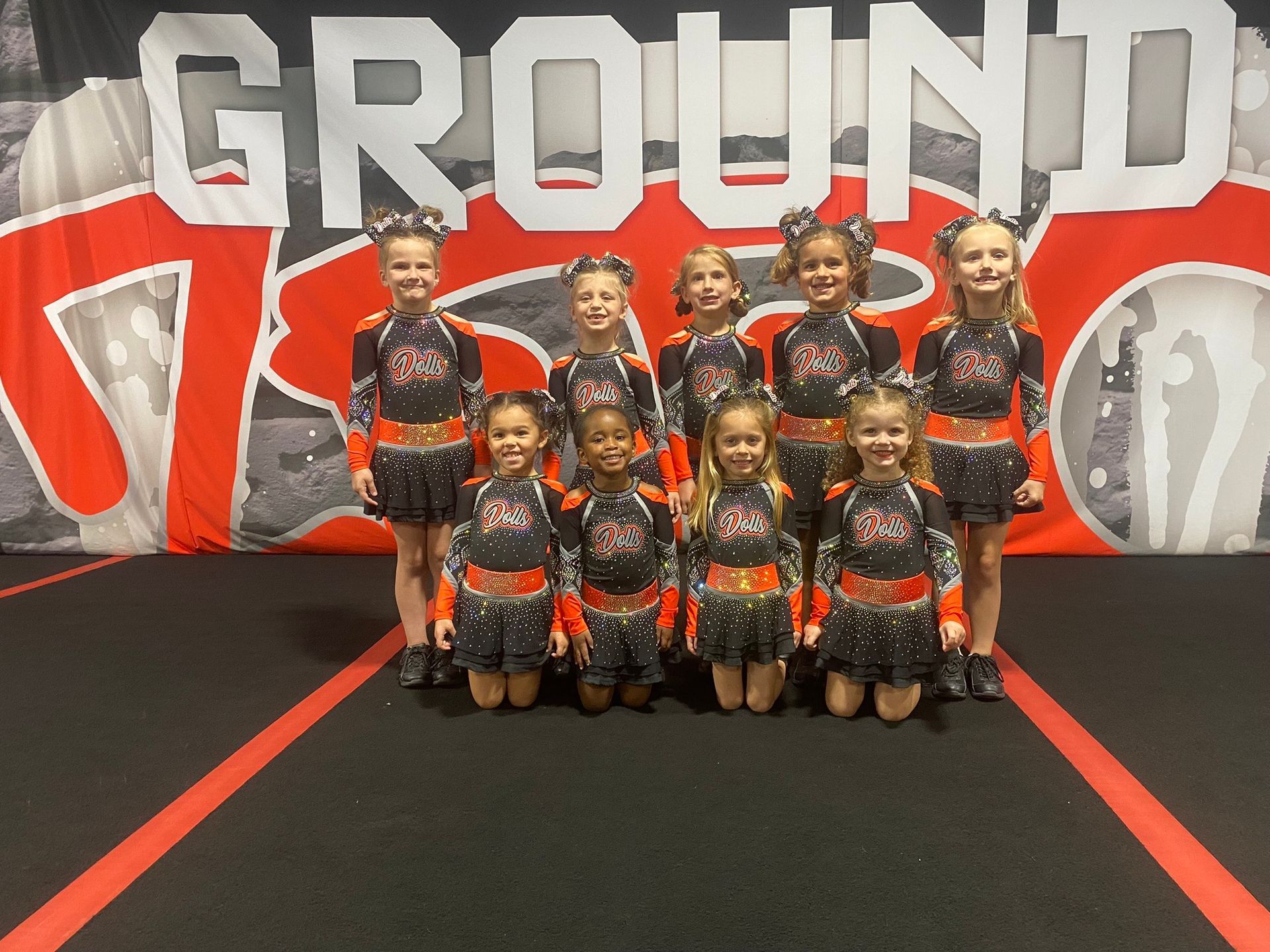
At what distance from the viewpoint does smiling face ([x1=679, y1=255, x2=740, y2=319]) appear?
9.41 feet

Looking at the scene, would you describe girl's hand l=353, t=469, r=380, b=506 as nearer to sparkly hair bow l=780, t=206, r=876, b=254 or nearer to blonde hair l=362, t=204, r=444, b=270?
blonde hair l=362, t=204, r=444, b=270

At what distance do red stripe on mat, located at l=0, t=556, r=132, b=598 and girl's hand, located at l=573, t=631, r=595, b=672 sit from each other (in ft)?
9.86

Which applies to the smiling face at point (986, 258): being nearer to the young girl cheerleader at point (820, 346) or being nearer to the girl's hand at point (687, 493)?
the young girl cheerleader at point (820, 346)

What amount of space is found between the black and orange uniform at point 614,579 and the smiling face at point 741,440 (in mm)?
274

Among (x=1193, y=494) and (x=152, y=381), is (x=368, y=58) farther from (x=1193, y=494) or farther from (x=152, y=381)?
(x=1193, y=494)

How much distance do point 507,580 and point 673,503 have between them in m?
0.59

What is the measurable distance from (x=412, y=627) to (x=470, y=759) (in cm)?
80

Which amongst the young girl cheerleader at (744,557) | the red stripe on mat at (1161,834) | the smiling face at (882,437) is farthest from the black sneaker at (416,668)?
the red stripe on mat at (1161,834)

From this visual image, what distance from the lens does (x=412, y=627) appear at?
3031 mm

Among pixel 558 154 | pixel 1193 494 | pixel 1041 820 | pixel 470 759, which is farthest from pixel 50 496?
pixel 1193 494

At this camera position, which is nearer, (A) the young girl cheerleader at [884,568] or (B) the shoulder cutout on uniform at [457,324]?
(A) the young girl cheerleader at [884,568]

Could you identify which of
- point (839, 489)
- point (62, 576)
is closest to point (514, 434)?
point (839, 489)

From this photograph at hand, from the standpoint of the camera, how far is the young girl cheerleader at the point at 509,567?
260cm

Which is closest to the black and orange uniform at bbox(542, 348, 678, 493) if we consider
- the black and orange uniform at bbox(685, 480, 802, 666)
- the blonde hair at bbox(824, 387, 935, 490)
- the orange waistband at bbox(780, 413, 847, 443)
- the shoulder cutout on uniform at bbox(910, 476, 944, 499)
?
the black and orange uniform at bbox(685, 480, 802, 666)
